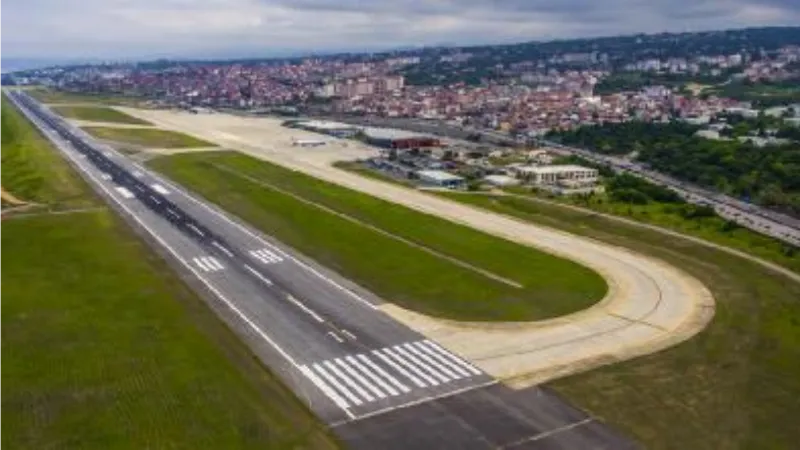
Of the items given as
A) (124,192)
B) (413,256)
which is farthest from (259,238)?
(124,192)

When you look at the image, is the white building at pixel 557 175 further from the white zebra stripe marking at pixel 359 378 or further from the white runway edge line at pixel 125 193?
the white zebra stripe marking at pixel 359 378

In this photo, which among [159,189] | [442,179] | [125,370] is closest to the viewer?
[125,370]

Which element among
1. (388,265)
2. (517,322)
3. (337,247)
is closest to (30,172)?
(337,247)

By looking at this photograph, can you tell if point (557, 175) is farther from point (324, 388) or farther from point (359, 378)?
point (324, 388)

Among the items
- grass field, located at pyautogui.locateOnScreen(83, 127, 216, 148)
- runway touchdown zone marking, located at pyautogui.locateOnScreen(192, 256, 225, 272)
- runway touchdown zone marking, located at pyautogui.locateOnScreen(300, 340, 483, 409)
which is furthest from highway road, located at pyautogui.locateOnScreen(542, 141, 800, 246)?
grass field, located at pyautogui.locateOnScreen(83, 127, 216, 148)

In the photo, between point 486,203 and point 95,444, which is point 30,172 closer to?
point 486,203

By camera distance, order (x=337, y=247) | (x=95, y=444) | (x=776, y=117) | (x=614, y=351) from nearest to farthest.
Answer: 1. (x=95, y=444)
2. (x=614, y=351)
3. (x=337, y=247)
4. (x=776, y=117)

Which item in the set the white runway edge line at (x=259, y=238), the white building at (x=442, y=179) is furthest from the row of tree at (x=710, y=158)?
the white runway edge line at (x=259, y=238)
